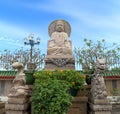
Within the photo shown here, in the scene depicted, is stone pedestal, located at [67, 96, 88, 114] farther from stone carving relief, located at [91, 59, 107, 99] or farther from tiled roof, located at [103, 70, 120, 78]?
tiled roof, located at [103, 70, 120, 78]

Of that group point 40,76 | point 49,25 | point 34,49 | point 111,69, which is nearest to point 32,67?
point 49,25

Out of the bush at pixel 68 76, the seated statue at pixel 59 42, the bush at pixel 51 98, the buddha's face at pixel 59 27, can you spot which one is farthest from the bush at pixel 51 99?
the buddha's face at pixel 59 27

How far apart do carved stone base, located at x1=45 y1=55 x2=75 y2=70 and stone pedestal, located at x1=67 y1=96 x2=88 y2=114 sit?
1346 millimetres

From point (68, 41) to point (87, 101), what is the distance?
2652mm

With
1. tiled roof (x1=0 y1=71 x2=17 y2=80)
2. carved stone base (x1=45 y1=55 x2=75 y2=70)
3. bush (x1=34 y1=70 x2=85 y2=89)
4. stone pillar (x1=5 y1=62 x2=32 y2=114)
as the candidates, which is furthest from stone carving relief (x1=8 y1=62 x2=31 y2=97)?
tiled roof (x1=0 y1=71 x2=17 y2=80)

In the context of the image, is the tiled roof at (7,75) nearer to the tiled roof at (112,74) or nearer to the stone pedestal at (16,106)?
the tiled roof at (112,74)

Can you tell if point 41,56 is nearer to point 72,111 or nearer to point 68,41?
point 68,41

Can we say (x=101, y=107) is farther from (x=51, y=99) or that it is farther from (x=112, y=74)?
(x=112, y=74)

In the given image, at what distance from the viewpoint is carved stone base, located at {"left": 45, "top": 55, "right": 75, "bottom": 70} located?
644cm

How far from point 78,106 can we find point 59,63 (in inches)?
66.5

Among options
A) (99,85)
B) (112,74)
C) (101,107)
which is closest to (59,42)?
(99,85)

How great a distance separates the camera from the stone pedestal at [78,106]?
550 cm

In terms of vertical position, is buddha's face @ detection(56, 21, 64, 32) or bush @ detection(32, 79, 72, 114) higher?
buddha's face @ detection(56, 21, 64, 32)

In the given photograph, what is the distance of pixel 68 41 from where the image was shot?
23.9ft
